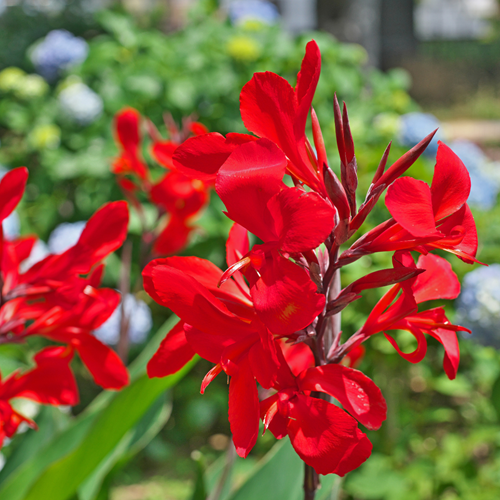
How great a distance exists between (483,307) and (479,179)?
0.66 metres

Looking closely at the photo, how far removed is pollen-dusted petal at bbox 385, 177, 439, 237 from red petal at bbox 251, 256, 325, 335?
8 centimetres

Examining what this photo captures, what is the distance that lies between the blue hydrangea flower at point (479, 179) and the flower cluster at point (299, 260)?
5.03 ft

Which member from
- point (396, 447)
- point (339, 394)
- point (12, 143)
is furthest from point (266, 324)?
point (12, 143)

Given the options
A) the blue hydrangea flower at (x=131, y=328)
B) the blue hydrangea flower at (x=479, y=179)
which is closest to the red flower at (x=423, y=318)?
the blue hydrangea flower at (x=131, y=328)

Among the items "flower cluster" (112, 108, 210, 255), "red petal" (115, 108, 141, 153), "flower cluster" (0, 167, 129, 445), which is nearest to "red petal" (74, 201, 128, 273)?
"flower cluster" (0, 167, 129, 445)

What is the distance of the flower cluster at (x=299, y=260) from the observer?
42 centimetres

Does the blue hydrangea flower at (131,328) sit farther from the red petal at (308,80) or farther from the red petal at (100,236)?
the red petal at (308,80)

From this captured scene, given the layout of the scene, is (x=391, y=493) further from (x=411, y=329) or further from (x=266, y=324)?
(x=266, y=324)

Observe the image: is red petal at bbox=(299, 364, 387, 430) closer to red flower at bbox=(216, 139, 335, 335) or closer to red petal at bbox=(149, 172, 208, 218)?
red flower at bbox=(216, 139, 335, 335)

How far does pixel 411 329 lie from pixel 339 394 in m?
0.12

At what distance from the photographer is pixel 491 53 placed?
1111cm

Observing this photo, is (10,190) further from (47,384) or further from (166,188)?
(166,188)

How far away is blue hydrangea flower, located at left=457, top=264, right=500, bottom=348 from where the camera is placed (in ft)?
4.77

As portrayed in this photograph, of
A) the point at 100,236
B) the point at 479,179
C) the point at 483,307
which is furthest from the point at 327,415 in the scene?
the point at 479,179
